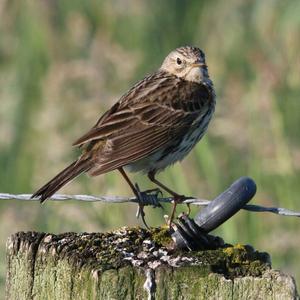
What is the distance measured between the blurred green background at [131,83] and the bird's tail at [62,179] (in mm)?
714

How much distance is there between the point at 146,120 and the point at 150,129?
2.9 inches

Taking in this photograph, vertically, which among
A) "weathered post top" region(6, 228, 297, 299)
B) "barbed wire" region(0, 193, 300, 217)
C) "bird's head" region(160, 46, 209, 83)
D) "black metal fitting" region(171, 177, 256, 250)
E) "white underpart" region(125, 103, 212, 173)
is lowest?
"weathered post top" region(6, 228, 297, 299)

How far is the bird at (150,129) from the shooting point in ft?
18.7

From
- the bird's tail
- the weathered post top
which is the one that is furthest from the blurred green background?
the weathered post top

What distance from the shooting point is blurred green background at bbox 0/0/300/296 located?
6789mm

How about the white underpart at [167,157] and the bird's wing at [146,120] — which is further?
the white underpart at [167,157]

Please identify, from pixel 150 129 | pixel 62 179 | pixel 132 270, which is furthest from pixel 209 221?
pixel 150 129

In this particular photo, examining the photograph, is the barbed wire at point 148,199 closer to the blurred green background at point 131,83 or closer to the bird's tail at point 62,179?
the bird's tail at point 62,179

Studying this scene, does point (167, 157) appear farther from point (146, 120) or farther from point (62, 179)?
point (62, 179)

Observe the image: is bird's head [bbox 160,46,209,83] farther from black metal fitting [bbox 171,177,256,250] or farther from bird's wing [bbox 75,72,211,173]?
black metal fitting [bbox 171,177,256,250]

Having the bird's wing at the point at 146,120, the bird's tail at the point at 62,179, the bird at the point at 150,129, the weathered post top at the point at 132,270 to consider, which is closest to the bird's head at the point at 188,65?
the bird at the point at 150,129

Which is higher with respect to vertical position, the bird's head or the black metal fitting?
the bird's head

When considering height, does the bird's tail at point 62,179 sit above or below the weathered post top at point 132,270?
above

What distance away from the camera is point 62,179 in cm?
534
